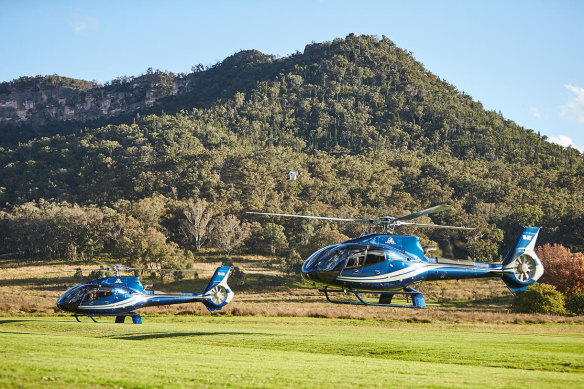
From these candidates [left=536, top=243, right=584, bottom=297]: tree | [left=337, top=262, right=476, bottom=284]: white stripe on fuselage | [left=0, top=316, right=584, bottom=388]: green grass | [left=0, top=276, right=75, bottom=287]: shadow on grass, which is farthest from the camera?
[left=0, top=276, right=75, bottom=287]: shadow on grass

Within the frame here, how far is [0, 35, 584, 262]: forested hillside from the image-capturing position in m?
85.6

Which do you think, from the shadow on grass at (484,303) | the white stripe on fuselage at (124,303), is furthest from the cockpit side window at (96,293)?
the shadow on grass at (484,303)

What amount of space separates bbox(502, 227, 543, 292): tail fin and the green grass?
2.31m

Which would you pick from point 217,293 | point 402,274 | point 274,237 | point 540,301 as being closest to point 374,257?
point 402,274

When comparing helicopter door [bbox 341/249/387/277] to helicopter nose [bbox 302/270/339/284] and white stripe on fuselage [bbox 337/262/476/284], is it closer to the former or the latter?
white stripe on fuselage [bbox 337/262/476/284]

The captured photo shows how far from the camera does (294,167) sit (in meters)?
123

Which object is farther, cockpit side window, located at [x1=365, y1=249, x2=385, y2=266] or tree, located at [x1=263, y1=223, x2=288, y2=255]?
tree, located at [x1=263, y1=223, x2=288, y2=255]

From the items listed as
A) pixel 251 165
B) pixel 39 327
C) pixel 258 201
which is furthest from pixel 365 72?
pixel 39 327

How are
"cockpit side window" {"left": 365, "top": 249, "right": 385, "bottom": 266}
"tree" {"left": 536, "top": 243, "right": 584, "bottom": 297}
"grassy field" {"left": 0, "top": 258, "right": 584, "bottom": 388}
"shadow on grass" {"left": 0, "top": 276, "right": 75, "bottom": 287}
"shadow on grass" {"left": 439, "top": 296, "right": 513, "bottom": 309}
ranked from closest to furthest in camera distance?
"grassy field" {"left": 0, "top": 258, "right": 584, "bottom": 388}, "cockpit side window" {"left": 365, "top": 249, "right": 385, "bottom": 266}, "tree" {"left": 536, "top": 243, "right": 584, "bottom": 297}, "shadow on grass" {"left": 439, "top": 296, "right": 513, "bottom": 309}, "shadow on grass" {"left": 0, "top": 276, "right": 75, "bottom": 287}

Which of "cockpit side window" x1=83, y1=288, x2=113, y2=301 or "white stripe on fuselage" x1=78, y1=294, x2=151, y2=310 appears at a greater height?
"cockpit side window" x1=83, y1=288, x2=113, y2=301

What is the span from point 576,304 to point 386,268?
29668mm

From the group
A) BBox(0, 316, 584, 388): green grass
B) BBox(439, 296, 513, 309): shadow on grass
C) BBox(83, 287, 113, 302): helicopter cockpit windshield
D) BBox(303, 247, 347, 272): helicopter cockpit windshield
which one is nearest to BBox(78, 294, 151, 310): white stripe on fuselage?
BBox(83, 287, 113, 302): helicopter cockpit windshield

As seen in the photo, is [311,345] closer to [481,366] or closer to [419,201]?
[481,366]

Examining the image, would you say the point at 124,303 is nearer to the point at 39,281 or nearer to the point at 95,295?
the point at 95,295
